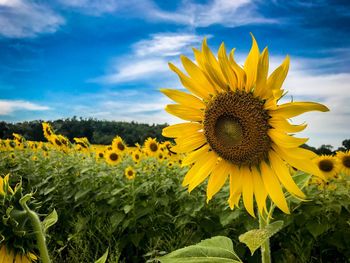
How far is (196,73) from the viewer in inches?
64.7

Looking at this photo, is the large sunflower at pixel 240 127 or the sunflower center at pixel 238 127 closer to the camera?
the large sunflower at pixel 240 127

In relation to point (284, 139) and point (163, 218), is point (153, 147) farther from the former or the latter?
point (284, 139)

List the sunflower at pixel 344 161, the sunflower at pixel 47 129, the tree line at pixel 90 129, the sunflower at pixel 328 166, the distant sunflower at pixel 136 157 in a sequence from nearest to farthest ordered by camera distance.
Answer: the sunflower at pixel 328 166
the sunflower at pixel 344 161
the distant sunflower at pixel 136 157
the sunflower at pixel 47 129
the tree line at pixel 90 129

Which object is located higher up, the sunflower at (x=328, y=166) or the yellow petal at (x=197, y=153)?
the yellow petal at (x=197, y=153)

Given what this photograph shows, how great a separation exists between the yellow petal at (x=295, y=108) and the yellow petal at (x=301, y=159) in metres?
0.13

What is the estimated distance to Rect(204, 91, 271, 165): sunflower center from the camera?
163 centimetres

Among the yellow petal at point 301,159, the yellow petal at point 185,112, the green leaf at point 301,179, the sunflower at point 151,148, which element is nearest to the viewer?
the yellow petal at point 301,159

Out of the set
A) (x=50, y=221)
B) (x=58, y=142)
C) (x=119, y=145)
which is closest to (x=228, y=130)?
(x=50, y=221)

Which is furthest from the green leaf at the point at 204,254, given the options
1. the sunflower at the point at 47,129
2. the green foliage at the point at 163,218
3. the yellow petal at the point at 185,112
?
Answer: the sunflower at the point at 47,129

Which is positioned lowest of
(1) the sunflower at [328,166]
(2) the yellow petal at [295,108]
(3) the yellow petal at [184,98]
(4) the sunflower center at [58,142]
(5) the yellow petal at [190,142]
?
(1) the sunflower at [328,166]

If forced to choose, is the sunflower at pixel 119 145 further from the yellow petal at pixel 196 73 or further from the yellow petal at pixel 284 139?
the yellow petal at pixel 284 139

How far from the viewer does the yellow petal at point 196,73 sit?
163 cm

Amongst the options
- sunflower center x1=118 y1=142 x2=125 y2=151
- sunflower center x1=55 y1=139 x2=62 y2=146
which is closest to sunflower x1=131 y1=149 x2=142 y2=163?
sunflower center x1=118 y1=142 x2=125 y2=151

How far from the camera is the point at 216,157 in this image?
5.93 feet
